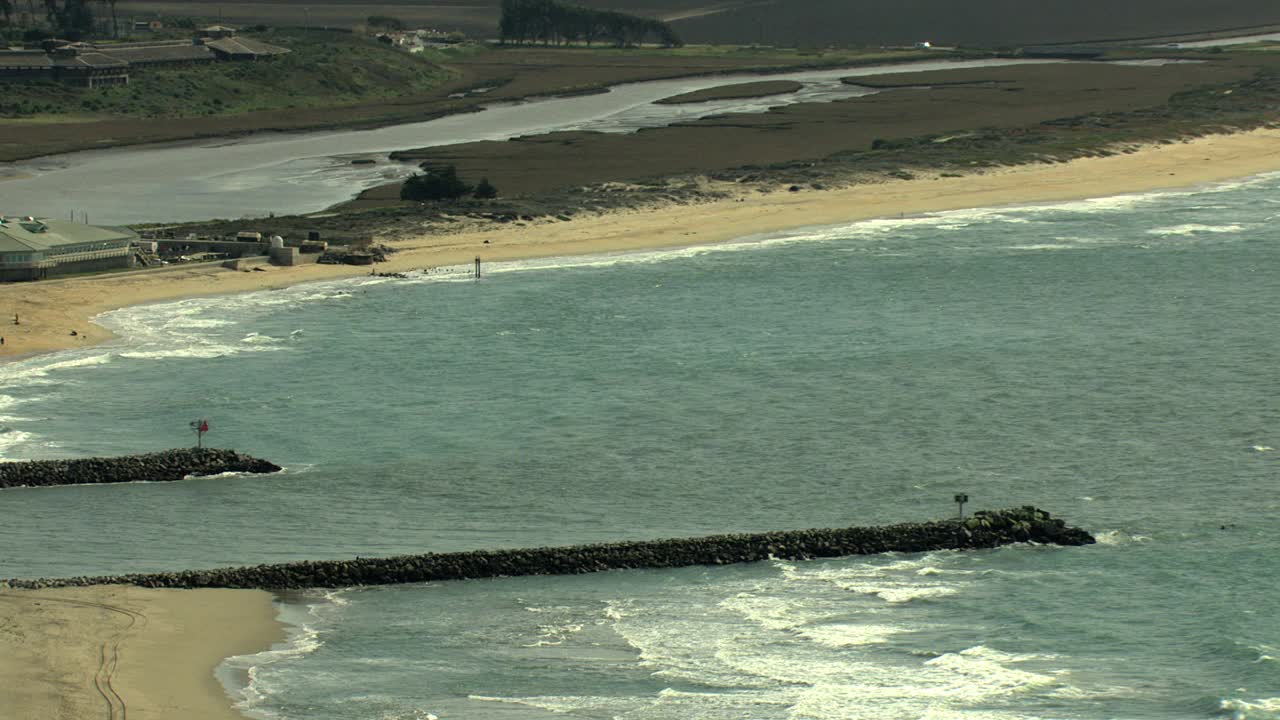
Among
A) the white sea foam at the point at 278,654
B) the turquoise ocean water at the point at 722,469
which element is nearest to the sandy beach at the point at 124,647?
the white sea foam at the point at 278,654

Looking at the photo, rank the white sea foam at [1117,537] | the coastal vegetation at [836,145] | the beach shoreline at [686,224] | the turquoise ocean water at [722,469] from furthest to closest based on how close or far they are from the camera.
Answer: the coastal vegetation at [836,145] → the beach shoreline at [686,224] → the white sea foam at [1117,537] → the turquoise ocean water at [722,469]

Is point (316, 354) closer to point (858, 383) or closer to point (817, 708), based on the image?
point (858, 383)

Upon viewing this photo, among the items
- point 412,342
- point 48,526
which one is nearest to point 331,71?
point 412,342

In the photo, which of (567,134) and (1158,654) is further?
(567,134)

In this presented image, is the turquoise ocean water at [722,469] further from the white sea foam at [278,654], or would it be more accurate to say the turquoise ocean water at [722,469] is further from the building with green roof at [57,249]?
the building with green roof at [57,249]

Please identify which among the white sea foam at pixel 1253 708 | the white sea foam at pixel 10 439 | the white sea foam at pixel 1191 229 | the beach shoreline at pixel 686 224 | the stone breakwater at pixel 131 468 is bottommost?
the white sea foam at pixel 1253 708
